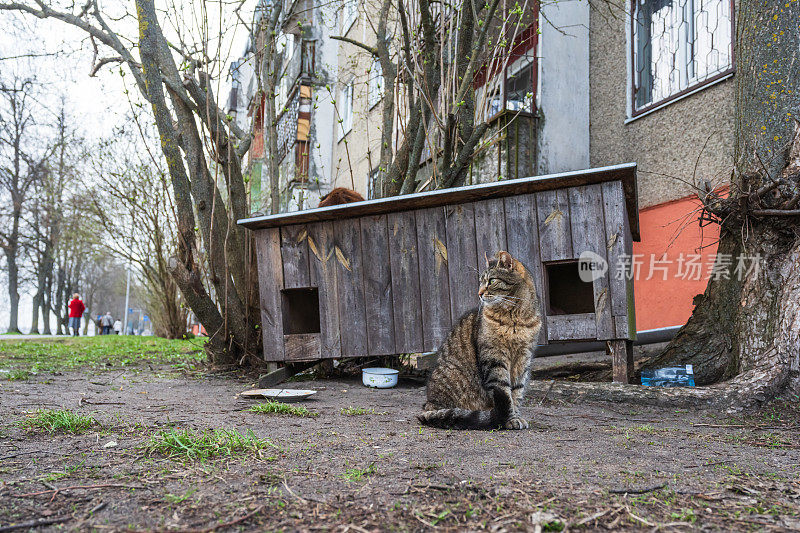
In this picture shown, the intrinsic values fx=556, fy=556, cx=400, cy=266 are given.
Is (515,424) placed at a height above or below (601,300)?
below

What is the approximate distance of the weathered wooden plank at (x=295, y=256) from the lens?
6.15 meters

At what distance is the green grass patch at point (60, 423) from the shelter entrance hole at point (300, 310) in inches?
124

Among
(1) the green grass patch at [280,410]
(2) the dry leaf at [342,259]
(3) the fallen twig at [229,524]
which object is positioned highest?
(2) the dry leaf at [342,259]

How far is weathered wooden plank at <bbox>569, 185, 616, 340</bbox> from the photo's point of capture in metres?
4.95

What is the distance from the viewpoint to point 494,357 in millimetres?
3686

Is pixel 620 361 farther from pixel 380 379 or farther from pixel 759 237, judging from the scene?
pixel 380 379

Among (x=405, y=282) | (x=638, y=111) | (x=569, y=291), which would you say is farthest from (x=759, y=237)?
(x=638, y=111)

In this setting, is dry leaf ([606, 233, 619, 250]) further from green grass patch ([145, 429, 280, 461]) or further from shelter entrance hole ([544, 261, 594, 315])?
green grass patch ([145, 429, 280, 461])

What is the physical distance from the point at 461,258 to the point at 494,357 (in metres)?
2.01

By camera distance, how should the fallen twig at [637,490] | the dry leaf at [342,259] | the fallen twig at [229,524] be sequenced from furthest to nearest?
the dry leaf at [342,259] → the fallen twig at [637,490] → the fallen twig at [229,524]

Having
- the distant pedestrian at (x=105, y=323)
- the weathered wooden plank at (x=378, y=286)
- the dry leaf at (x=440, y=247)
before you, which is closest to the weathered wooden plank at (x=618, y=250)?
the dry leaf at (x=440, y=247)

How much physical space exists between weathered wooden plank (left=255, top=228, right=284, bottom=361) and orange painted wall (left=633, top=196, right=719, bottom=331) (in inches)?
202

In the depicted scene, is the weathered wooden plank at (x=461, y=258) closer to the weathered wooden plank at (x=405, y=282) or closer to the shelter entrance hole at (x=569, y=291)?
the weathered wooden plank at (x=405, y=282)

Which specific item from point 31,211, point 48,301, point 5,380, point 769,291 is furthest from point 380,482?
point 48,301
